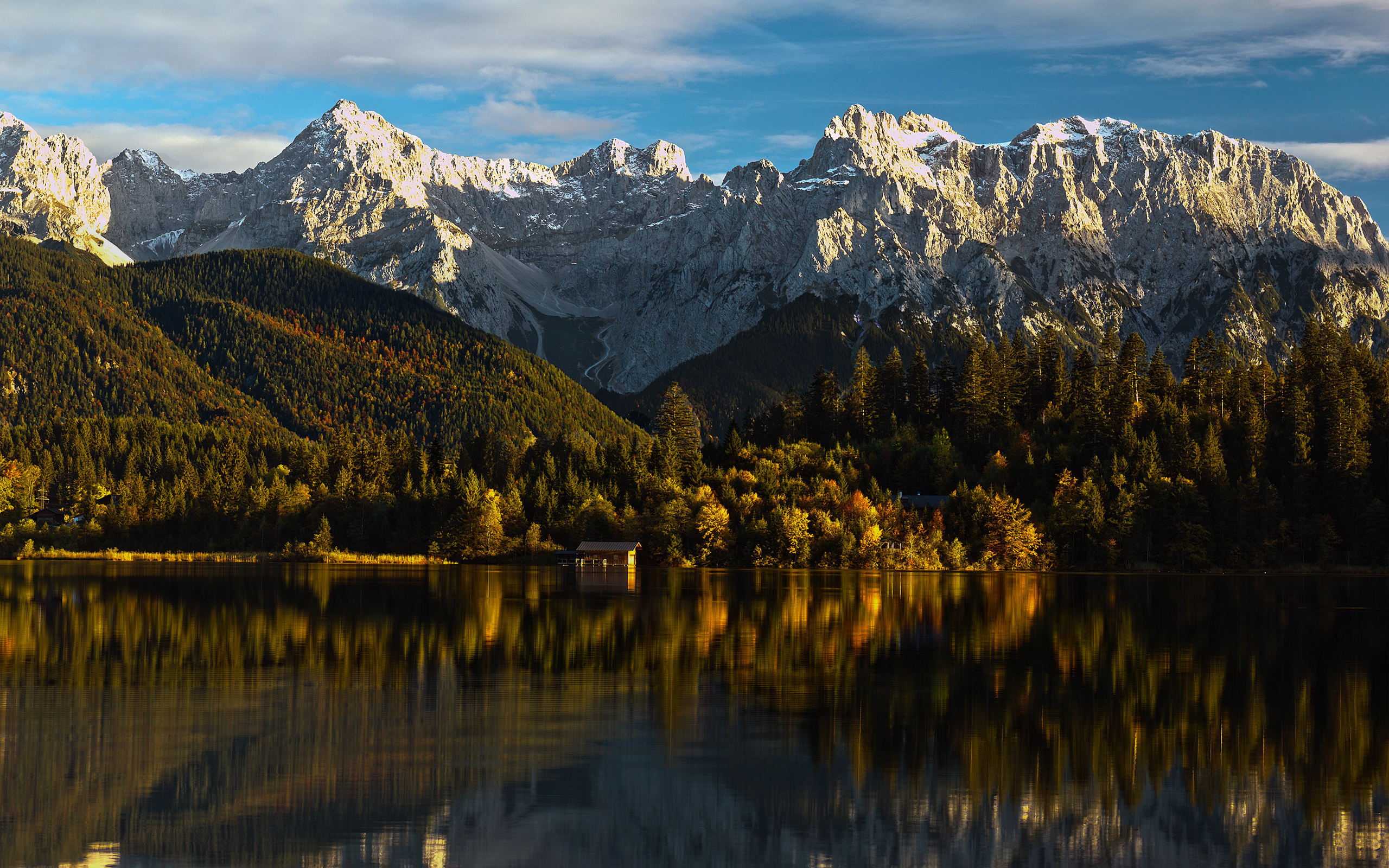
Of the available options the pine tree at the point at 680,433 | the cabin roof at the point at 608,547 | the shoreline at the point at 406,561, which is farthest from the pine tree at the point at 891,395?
the cabin roof at the point at 608,547

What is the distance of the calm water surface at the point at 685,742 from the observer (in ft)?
88.9

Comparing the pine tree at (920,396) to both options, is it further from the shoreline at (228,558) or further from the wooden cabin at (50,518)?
the wooden cabin at (50,518)

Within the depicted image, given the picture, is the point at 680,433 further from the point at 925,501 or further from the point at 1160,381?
the point at 1160,381

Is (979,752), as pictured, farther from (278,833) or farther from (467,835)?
(278,833)

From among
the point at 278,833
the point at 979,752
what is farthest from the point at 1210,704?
the point at 278,833

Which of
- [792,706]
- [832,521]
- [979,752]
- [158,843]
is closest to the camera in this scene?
[158,843]

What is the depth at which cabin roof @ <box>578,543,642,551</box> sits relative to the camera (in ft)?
489

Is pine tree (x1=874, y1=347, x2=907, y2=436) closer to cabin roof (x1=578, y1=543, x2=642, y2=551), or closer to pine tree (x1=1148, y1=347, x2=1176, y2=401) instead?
pine tree (x1=1148, y1=347, x2=1176, y2=401)

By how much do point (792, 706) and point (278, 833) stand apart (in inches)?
798

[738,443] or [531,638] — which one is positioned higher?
[738,443]

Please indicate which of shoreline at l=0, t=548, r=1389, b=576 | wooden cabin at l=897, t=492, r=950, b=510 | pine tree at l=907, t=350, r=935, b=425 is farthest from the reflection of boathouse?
pine tree at l=907, t=350, r=935, b=425

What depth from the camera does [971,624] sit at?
243 feet

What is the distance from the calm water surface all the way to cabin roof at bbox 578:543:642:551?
7283cm

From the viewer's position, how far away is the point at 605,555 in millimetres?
149750
